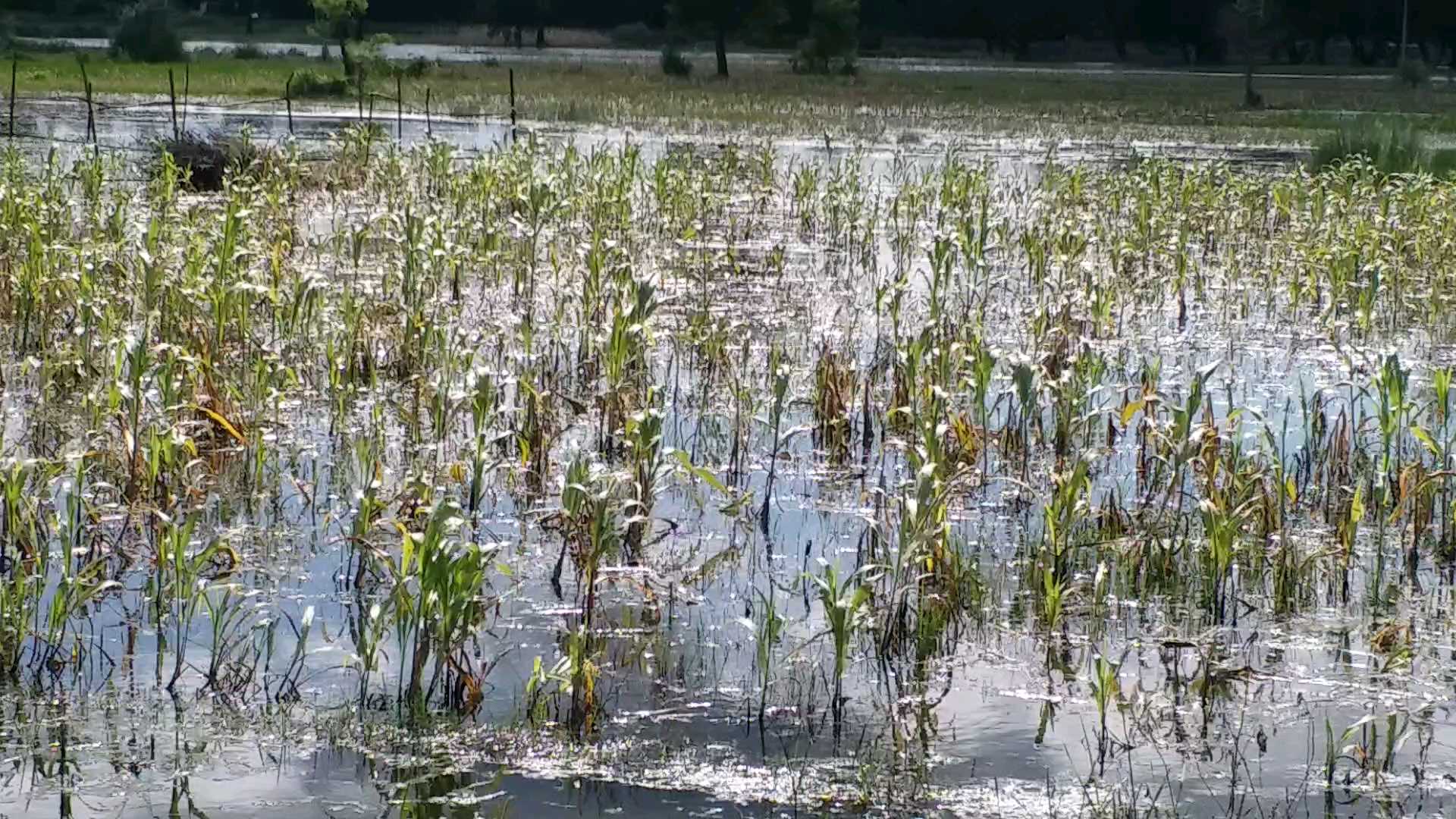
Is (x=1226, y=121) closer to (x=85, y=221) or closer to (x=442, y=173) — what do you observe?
(x=442, y=173)

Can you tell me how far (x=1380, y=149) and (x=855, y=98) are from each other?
24.5 m

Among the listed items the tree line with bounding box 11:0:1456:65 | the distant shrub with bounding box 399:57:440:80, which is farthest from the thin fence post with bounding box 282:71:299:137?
the tree line with bounding box 11:0:1456:65

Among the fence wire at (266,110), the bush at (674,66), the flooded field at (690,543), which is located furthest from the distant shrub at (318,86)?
the flooded field at (690,543)

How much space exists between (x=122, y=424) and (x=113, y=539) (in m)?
0.75

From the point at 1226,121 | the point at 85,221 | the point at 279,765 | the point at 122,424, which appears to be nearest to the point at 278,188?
the point at 85,221

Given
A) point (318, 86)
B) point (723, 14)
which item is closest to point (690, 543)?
point (318, 86)

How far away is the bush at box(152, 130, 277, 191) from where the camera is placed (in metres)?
18.5

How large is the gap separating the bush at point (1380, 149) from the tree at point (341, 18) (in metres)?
25.0

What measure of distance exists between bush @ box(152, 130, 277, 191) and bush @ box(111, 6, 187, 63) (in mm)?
37308

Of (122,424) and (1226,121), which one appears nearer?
(122,424)

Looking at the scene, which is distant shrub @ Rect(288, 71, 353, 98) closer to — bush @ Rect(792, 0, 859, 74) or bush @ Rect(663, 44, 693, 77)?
bush @ Rect(663, 44, 693, 77)

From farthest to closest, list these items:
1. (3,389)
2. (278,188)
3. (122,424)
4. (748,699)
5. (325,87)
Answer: (325,87), (278,188), (3,389), (122,424), (748,699)

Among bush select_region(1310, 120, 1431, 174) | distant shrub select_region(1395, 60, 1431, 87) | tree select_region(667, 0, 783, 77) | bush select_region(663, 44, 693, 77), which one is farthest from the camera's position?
tree select_region(667, 0, 783, 77)

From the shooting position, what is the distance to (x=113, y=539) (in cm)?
651
